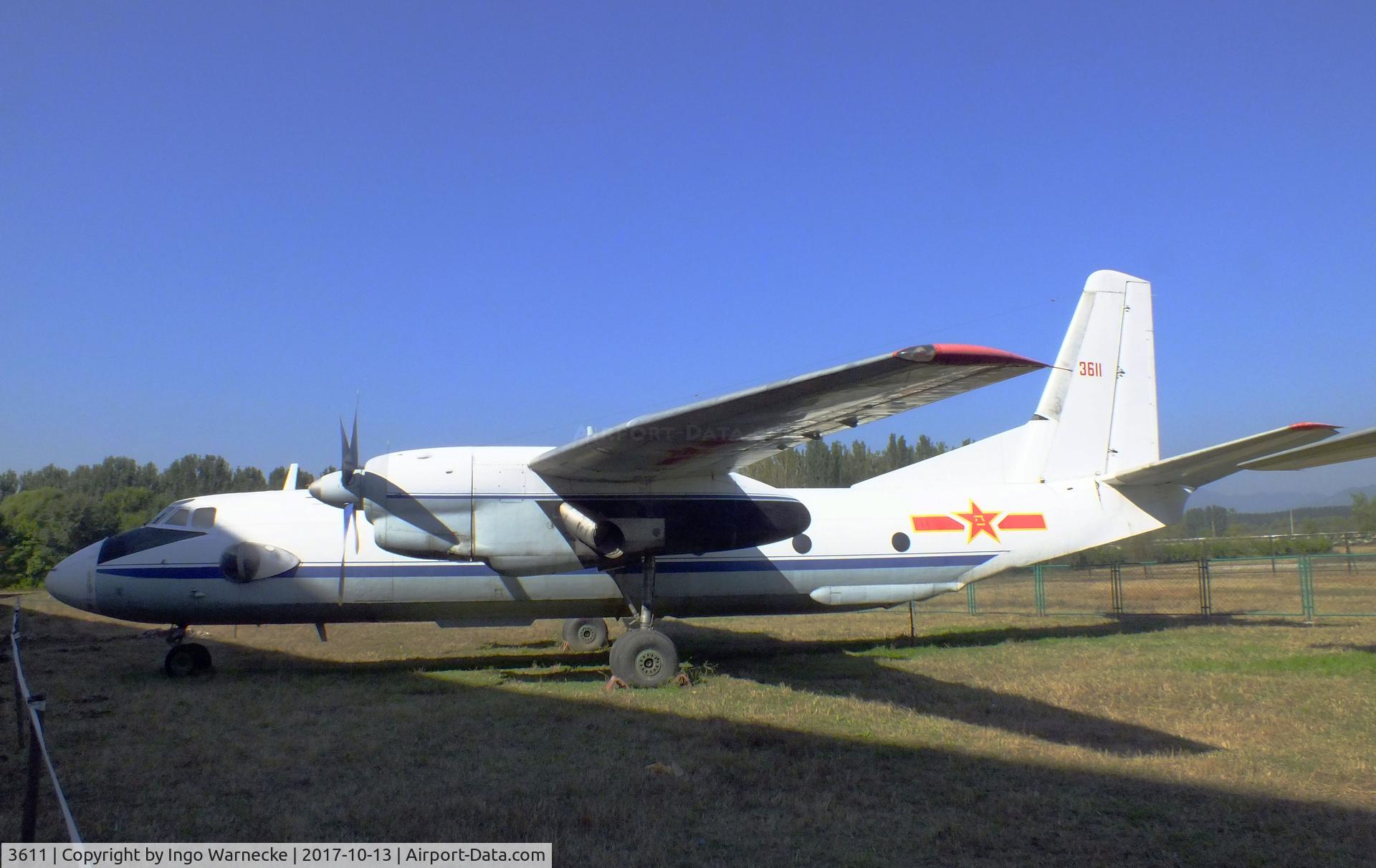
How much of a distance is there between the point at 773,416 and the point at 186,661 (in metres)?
8.38

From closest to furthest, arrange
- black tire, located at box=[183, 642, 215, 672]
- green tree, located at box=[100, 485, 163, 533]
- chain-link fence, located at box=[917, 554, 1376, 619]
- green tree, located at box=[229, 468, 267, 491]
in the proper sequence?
black tire, located at box=[183, 642, 215, 672] < chain-link fence, located at box=[917, 554, 1376, 619] < green tree, located at box=[100, 485, 163, 533] < green tree, located at box=[229, 468, 267, 491]

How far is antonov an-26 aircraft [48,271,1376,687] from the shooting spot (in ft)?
29.3

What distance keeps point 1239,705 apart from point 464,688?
7847 millimetres

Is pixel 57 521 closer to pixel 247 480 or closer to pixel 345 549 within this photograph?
pixel 247 480

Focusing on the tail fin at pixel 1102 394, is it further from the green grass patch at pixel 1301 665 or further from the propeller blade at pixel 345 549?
the propeller blade at pixel 345 549

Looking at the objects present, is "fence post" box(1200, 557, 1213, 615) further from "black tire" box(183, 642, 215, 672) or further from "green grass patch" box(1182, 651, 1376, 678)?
"black tire" box(183, 642, 215, 672)

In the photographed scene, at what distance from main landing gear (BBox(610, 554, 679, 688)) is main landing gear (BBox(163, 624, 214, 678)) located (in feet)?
17.6

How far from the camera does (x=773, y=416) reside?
7234 mm

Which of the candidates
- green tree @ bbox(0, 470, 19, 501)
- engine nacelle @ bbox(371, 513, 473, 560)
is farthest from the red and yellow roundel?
green tree @ bbox(0, 470, 19, 501)

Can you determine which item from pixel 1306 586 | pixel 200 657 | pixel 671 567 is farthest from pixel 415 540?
pixel 1306 586

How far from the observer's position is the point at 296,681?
10359 millimetres

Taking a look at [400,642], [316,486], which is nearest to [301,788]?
[316,486]

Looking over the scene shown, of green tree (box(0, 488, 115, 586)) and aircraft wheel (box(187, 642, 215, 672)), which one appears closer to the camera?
aircraft wheel (box(187, 642, 215, 672))

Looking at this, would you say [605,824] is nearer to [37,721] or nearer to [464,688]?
[37,721]
